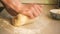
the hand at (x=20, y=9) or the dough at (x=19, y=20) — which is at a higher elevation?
the hand at (x=20, y=9)

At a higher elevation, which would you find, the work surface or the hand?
the hand

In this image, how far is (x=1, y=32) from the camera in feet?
1.85

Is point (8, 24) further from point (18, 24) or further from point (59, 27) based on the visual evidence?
point (59, 27)

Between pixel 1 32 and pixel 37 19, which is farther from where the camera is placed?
pixel 37 19

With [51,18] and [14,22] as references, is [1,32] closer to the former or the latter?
[14,22]

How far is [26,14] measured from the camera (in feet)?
2.01

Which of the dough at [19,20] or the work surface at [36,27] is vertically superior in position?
the dough at [19,20]

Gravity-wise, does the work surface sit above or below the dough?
below

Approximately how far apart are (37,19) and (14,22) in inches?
4.9

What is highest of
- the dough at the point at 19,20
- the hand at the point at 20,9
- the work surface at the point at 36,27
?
the hand at the point at 20,9

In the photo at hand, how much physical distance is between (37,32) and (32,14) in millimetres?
95

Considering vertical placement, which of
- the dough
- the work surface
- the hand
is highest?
the hand

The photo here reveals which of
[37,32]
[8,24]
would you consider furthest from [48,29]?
[8,24]

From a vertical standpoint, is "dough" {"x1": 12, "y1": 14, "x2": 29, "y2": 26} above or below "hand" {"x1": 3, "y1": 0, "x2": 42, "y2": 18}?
below
